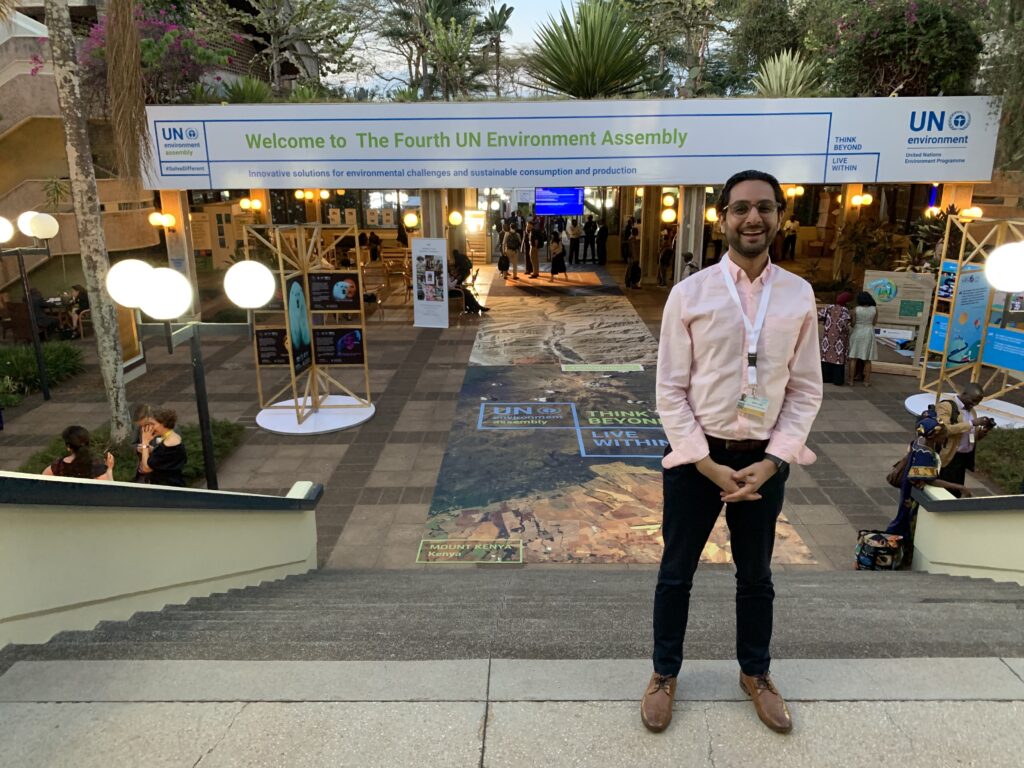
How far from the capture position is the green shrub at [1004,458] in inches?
296

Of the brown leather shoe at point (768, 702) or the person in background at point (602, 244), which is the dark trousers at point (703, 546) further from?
the person in background at point (602, 244)

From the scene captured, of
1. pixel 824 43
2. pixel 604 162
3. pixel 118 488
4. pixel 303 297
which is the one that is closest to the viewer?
pixel 118 488

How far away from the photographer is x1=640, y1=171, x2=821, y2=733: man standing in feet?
7.55

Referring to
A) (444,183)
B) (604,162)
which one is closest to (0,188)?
(444,183)

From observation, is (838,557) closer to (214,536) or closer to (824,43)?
(214,536)

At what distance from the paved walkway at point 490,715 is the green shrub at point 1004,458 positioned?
19.0 ft

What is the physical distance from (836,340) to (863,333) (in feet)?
1.43

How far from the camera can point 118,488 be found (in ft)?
11.2

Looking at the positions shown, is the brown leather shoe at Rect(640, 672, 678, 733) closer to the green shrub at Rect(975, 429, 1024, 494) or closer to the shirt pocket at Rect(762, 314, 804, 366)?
the shirt pocket at Rect(762, 314, 804, 366)

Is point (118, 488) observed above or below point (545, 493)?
above

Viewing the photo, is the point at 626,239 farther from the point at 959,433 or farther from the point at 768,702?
the point at 768,702

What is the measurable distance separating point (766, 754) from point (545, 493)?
5277 millimetres

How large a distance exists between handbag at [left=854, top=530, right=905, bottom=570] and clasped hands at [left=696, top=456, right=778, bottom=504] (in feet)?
13.0

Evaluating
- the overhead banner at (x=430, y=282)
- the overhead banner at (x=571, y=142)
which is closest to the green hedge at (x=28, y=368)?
the overhead banner at (x=571, y=142)
